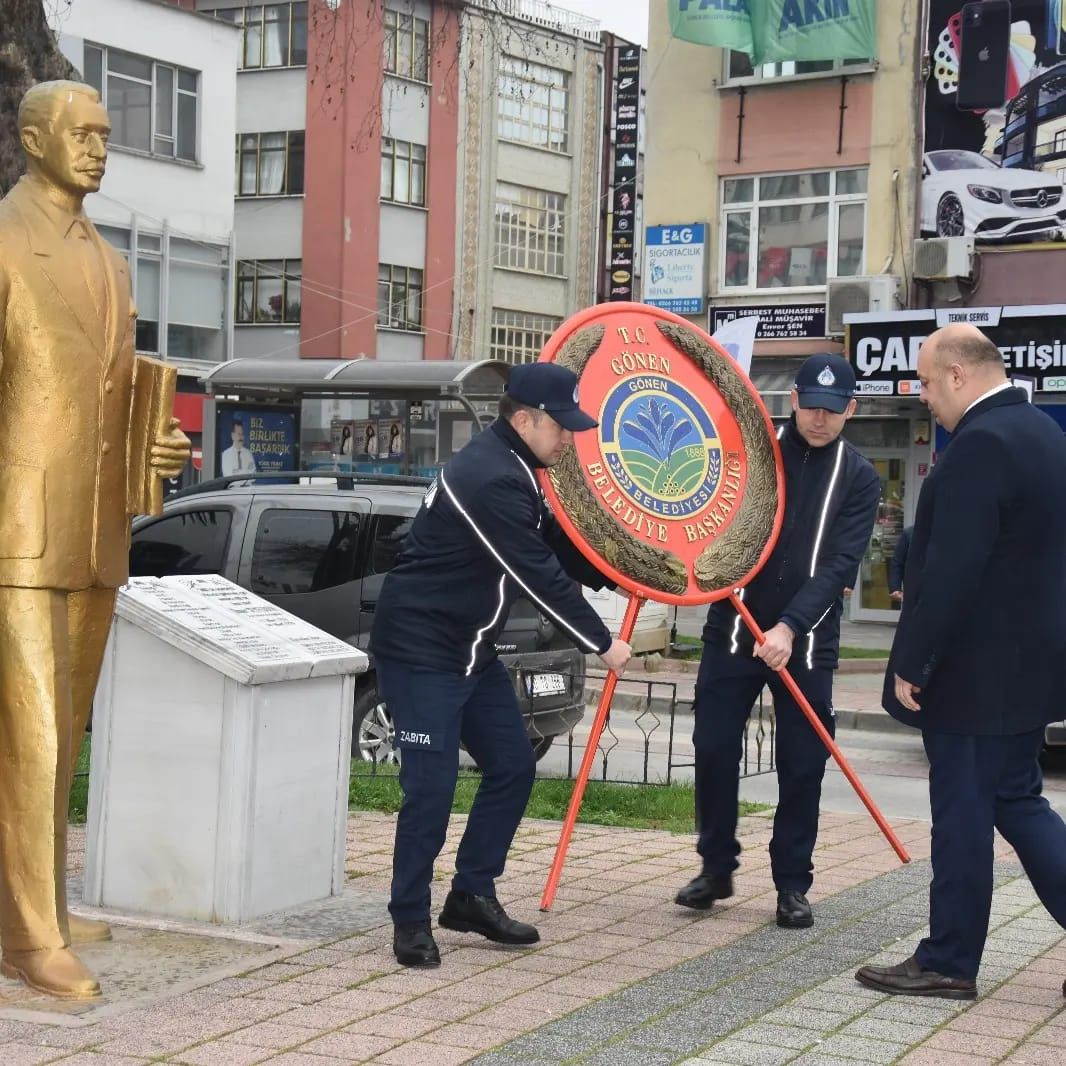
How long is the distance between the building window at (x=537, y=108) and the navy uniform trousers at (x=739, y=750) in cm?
3930

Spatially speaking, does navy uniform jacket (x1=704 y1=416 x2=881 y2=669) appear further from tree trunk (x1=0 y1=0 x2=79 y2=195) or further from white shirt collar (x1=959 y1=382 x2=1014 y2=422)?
tree trunk (x1=0 y1=0 x2=79 y2=195)

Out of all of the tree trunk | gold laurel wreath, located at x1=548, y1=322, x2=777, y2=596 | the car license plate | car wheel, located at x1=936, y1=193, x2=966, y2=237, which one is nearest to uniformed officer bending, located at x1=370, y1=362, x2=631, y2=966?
gold laurel wreath, located at x1=548, y1=322, x2=777, y2=596

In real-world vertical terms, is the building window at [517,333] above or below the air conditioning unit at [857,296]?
above

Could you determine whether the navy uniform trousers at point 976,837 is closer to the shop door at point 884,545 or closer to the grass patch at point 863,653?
the grass patch at point 863,653

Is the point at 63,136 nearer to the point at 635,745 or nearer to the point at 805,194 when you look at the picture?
the point at 635,745

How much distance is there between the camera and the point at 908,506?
24.2m

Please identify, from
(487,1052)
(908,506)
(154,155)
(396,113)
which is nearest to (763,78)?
(908,506)

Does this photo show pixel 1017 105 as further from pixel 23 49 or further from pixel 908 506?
pixel 23 49

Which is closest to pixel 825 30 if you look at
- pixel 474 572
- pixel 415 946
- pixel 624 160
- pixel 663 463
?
pixel 663 463

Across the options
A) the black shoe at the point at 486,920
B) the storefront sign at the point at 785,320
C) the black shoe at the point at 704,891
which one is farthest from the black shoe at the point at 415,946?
the storefront sign at the point at 785,320

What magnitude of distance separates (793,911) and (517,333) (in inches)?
1579

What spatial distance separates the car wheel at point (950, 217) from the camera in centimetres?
2336

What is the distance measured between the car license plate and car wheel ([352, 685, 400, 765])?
85 centimetres

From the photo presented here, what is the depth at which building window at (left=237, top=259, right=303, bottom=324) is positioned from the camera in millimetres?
40188
